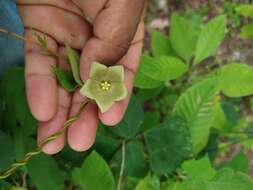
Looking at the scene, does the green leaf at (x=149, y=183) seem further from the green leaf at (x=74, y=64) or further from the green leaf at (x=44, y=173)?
the green leaf at (x=74, y=64)

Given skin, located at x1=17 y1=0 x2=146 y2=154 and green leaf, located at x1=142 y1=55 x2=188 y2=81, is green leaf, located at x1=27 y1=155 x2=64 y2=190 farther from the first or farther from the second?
green leaf, located at x1=142 y1=55 x2=188 y2=81

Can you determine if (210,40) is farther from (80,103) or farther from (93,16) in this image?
(80,103)

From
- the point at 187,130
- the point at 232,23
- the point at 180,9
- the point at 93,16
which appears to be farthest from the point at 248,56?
the point at 93,16

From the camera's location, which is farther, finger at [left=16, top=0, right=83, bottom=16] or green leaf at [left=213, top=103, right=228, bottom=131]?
green leaf at [left=213, top=103, right=228, bottom=131]

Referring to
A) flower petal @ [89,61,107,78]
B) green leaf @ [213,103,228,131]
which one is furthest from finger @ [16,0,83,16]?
green leaf @ [213,103,228,131]

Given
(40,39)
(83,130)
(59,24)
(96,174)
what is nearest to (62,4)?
(59,24)
